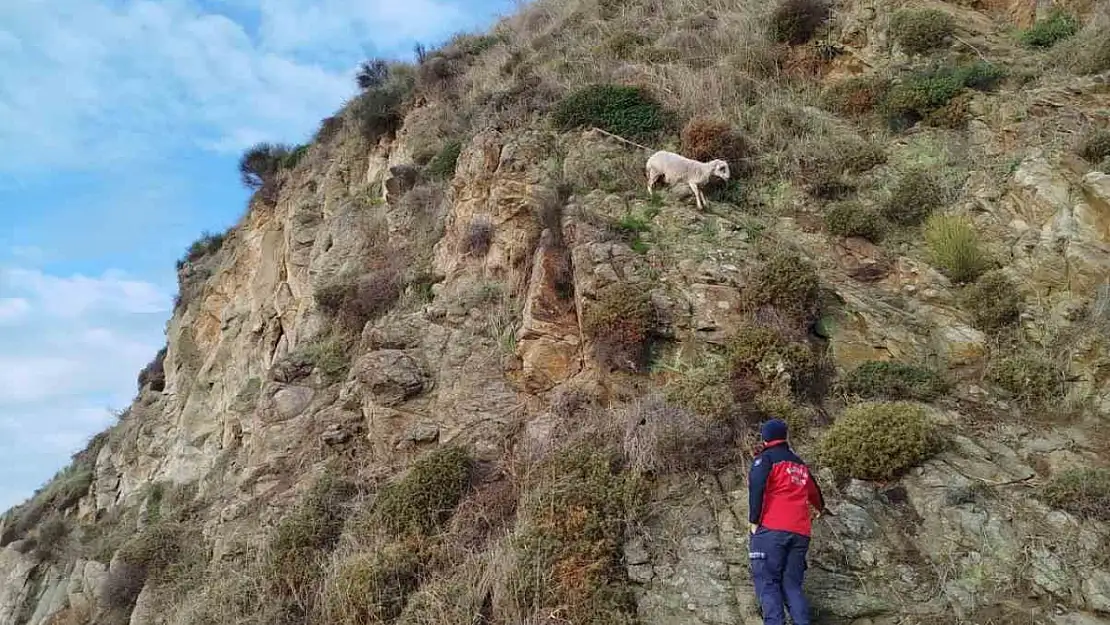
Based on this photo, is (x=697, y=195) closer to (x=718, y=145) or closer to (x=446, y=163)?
(x=718, y=145)

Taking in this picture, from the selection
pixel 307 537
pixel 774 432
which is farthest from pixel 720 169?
pixel 307 537

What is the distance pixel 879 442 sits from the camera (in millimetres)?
7285

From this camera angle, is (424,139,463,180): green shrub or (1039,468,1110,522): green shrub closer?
(1039,468,1110,522): green shrub

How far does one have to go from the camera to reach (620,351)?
916cm

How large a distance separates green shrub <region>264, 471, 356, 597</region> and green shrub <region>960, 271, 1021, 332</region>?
7735 mm

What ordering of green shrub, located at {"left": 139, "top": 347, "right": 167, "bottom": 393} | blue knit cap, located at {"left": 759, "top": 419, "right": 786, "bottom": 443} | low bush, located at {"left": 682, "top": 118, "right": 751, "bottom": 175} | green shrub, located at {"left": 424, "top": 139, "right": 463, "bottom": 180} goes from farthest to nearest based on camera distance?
green shrub, located at {"left": 139, "top": 347, "right": 167, "bottom": 393}, green shrub, located at {"left": 424, "top": 139, "right": 463, "bottom": 180}, low bush, located at {"left": 682, "top": 118, "right": 751, "bottom": 175}, blue knit cap, located at {"left": 759, "top": 419, "right": 786, "bottom": 443}

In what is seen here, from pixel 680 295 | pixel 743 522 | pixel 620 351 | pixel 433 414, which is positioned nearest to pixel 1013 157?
pixel 680 295

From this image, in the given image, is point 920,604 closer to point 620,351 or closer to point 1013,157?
point 620,351

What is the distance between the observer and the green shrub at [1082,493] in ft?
21.1

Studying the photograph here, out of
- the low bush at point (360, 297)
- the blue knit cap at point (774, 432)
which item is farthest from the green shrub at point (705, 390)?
the low bush at point (360, 297)

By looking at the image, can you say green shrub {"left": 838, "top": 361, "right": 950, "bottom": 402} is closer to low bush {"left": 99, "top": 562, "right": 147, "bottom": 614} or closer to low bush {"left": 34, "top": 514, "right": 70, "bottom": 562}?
low bush {"left": 99, "top": 562, "right": 147, "bottom": 614}

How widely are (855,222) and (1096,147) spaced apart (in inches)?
112

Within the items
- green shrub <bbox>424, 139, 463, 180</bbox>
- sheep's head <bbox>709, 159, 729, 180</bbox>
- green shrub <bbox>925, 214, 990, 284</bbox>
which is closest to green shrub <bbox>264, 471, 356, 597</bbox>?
sheep's head <bbox>709, 159, 729, 180</bbox>

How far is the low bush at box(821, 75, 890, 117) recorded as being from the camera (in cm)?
1234
